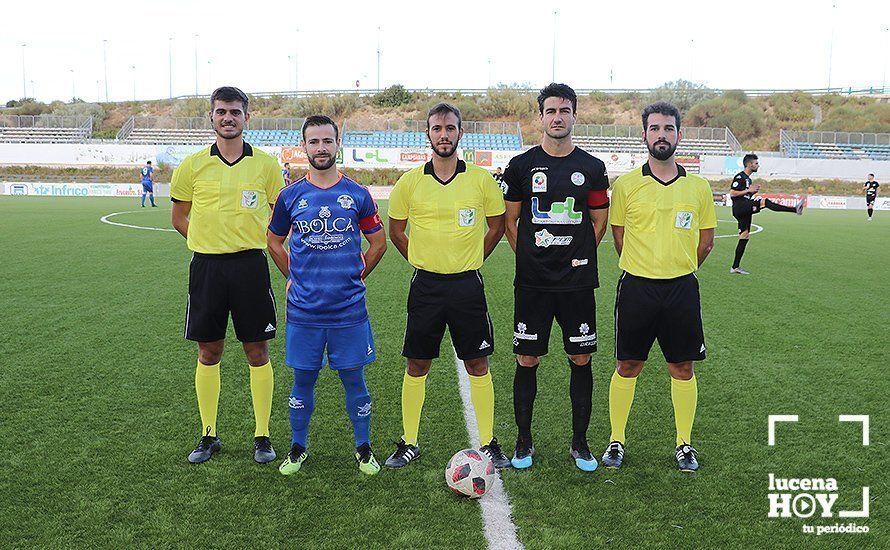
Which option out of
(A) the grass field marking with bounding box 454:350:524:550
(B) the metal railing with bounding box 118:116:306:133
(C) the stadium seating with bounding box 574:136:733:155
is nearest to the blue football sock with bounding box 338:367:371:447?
(A) the grass field marking with bounding box 454:350:524:550

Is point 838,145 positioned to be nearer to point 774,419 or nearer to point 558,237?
point 774,419

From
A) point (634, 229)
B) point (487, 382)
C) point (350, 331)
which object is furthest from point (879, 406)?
point (350, 331)

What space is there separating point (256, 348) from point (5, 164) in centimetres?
4965

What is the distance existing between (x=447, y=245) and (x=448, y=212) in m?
0.19

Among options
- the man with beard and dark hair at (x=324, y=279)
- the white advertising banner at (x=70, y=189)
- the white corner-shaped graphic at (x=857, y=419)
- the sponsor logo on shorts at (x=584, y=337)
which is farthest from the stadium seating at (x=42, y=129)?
the white corner-shaped graphic at (x=857, y=419)

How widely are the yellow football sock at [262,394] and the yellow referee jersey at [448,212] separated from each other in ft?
3.96

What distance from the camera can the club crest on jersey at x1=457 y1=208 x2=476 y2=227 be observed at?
3951 mm

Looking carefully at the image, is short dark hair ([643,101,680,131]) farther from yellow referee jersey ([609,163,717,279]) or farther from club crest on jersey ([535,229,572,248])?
club crest on jersey ([535,229,572,248])

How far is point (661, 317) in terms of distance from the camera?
4.05 metres

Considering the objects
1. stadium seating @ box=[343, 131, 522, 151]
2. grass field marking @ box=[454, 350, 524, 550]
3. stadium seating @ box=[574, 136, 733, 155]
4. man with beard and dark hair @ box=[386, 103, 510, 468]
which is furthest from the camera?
stadium seating @ box=[343, 131, 522, 151]

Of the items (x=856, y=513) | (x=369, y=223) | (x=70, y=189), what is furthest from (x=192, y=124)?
(x=856, y=513)

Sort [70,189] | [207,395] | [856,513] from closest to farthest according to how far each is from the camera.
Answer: [856,513], [207,395], [70,189]

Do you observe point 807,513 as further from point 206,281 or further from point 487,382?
point 206,281

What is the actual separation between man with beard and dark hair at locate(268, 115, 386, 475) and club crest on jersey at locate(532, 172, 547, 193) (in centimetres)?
94
